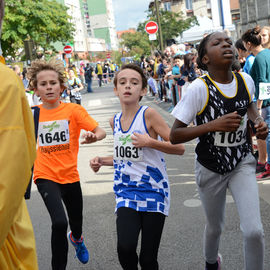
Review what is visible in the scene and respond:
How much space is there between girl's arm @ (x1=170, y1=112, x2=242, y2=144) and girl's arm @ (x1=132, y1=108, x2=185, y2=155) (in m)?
0.10

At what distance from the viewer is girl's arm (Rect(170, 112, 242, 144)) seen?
2.77 m

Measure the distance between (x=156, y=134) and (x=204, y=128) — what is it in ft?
1.56

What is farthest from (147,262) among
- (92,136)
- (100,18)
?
(100,18)

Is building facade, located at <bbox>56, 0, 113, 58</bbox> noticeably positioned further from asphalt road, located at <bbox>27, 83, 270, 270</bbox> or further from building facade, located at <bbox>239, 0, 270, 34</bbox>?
asphalt road, located at <bbox>27, 83, 270, 270</bbox>

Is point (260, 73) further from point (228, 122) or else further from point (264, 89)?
point (228, 122)

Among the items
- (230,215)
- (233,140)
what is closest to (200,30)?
(230,215)

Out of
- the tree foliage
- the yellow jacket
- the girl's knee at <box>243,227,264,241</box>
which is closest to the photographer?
the yellow jacket

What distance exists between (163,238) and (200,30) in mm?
22516

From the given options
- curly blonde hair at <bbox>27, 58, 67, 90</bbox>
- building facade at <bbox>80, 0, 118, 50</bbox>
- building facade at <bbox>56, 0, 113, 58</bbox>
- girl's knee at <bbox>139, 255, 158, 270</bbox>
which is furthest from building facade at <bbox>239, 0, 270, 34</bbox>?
building facade at <bbox>80, 0, 118, 50</bbox>

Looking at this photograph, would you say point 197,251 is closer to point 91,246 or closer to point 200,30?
point 91,246

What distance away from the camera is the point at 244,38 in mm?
6250

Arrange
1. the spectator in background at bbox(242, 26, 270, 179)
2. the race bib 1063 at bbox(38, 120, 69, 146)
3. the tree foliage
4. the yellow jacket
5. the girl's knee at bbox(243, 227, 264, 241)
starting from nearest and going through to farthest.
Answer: the yellow jacket < the girl's knee at bbox(243, 227, 264, 241) < the race bib 1063 at bbox(38, 120, 69, 146) < the spectator in background at bbox(242, 26, 270, 179) < the tree foliage

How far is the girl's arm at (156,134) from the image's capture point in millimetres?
3049

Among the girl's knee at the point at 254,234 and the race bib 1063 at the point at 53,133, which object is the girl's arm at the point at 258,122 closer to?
the girl's knee at the point at 254,234
